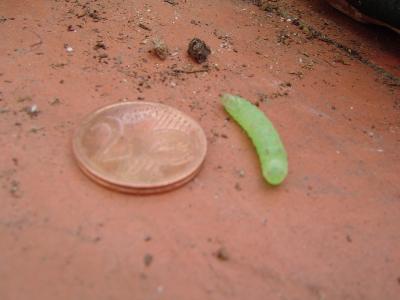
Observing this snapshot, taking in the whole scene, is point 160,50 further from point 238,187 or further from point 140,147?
point 238,187

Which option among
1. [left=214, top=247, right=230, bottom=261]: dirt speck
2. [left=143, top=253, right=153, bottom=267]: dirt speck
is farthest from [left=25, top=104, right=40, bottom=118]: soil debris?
[left=214, top=247, right=230, bottom=261]: dirt speck

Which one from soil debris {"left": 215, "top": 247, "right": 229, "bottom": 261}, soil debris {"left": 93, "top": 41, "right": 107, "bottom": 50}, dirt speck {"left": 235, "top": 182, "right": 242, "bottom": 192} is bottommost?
soil debris {"left": 215, "top": 247, "right": 229, "bottom": 261}

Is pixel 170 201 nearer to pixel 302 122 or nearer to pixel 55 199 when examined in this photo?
pixel 55 199

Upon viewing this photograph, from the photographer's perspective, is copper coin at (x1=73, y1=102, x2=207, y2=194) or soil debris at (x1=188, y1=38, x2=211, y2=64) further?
soil debris at (x1=188, y1=38, x2=211, y2=64)

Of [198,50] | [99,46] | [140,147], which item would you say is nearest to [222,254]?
[140,147]

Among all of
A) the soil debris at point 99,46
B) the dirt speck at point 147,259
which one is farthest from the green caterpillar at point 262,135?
the soil debris at point 99,46

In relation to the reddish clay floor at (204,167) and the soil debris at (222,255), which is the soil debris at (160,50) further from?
the soil debris at (222,255)

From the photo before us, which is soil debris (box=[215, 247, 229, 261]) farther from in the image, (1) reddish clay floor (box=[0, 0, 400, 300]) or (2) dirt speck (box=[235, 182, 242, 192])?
(2) dirt speck (box=[235, 182, 242, 192])
